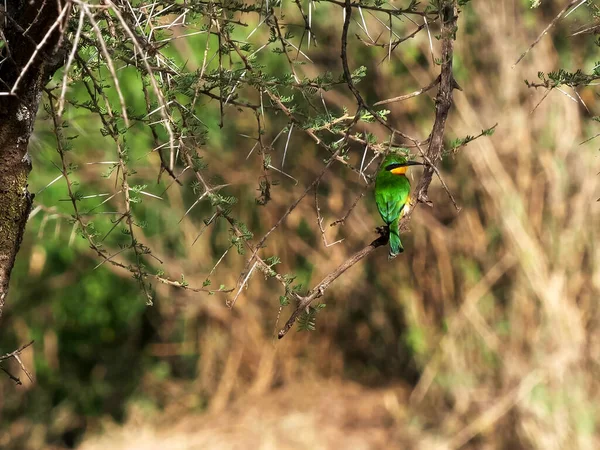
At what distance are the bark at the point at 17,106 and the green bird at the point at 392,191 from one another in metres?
1.69

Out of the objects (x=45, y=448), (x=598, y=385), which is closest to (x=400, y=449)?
(x=598, y=385)

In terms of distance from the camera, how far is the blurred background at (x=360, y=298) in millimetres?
5617

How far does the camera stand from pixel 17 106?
218 centimetres

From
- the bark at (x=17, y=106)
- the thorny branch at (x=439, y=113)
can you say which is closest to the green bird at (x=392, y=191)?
the thorny branch at (x=439, y=113)

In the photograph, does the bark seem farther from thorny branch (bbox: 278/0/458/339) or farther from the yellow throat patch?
the yellow throat patch

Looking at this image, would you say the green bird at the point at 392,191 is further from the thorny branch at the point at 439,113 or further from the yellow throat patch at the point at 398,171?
the thorny branch at the point at 439,113

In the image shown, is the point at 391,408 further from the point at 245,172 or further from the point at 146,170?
the point at 146,170

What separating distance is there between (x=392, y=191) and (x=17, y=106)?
1.99 metres

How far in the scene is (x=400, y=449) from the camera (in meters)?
6.78

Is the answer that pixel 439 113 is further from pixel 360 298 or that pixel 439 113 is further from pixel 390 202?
pixel 360 298

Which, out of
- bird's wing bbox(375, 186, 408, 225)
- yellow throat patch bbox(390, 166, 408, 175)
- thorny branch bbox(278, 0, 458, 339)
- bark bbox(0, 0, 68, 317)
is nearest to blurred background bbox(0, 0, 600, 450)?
yellow throat patch bbox(390, 166, 408, 175)

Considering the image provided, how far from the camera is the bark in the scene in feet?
6.94

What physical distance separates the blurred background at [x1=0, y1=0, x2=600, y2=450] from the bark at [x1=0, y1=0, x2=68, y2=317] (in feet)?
7.89

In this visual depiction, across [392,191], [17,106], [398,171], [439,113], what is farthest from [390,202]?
[17,106]
